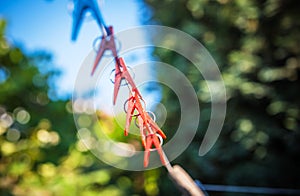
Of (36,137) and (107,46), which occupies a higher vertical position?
(107,46)

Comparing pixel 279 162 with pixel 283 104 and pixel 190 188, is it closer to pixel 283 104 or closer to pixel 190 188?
pixel 283 104

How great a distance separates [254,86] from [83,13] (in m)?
1.24

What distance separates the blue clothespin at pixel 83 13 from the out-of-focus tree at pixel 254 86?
1.17 m

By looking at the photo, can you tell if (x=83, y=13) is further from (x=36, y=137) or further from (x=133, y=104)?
(x=36, y=137)

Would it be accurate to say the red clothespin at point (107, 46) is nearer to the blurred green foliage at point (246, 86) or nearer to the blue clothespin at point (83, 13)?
the blue clothespin at point (83, 13)

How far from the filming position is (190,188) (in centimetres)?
49

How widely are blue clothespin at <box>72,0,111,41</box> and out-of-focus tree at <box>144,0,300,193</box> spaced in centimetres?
117

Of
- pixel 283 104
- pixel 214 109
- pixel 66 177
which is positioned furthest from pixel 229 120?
pixel 66 177

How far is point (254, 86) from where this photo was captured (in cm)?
161

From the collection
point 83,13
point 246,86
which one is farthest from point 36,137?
point 83,13

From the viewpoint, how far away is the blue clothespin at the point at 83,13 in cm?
45

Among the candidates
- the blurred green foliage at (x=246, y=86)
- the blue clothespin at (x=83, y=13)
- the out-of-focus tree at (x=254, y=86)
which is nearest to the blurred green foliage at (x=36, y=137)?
the blurred green foliage at (x=246, y=86)

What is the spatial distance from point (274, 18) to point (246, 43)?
16cm

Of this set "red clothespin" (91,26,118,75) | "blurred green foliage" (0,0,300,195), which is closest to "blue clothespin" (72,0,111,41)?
"red clothespin" (91,26,118,75)
